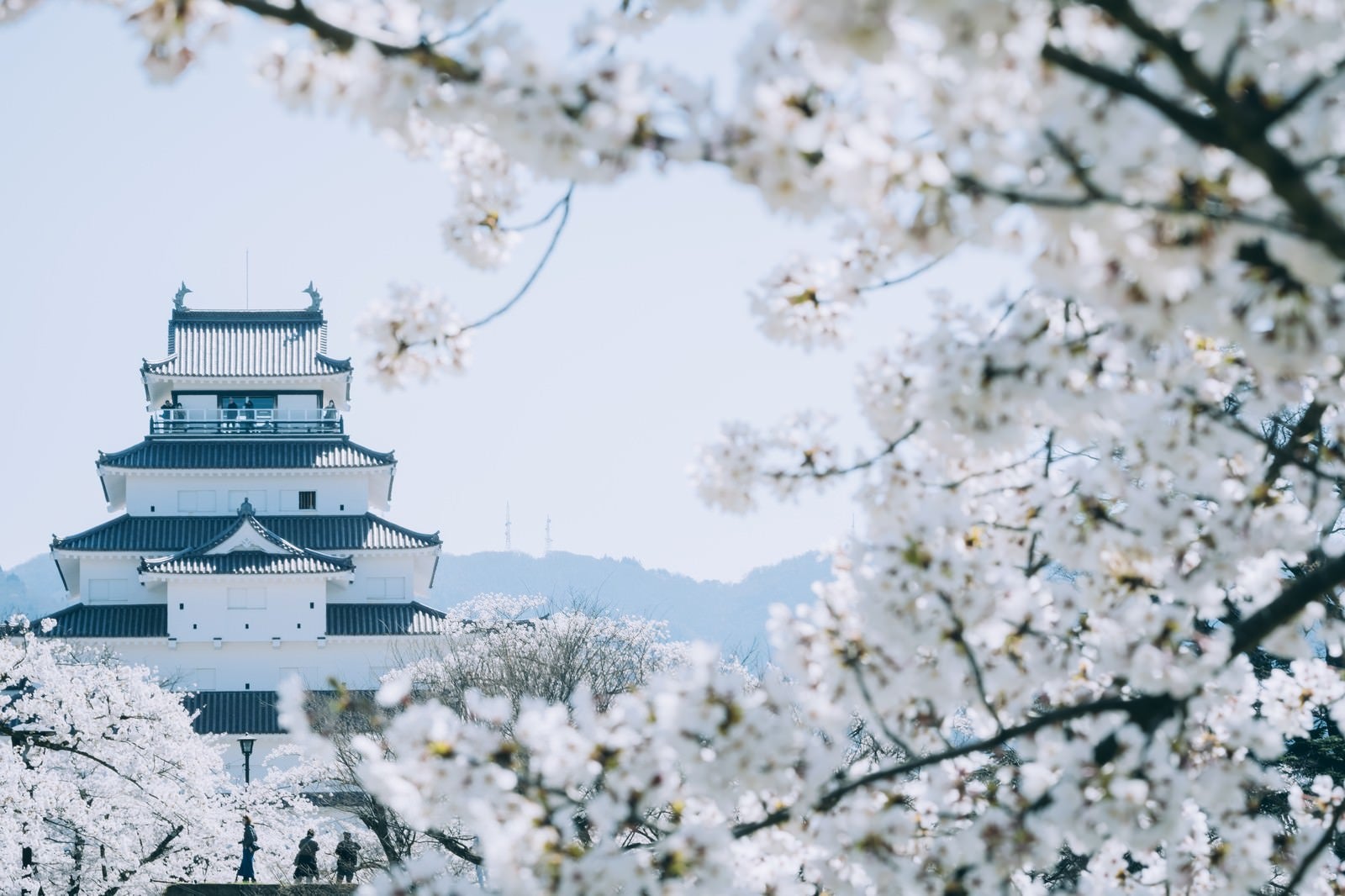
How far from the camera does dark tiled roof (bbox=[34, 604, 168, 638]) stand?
1377 inches

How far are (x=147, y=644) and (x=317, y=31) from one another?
118ft

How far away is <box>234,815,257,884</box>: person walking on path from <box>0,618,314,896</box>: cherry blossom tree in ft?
0.53

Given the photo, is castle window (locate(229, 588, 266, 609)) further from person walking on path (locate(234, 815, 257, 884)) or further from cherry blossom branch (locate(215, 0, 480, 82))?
cherry blossom branch (locate(215, 0, 480, 82))

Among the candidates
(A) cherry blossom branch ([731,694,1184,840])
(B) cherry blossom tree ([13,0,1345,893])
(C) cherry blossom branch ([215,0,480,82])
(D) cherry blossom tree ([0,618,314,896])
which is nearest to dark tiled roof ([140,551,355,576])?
(D) cherry blossom tree ([0,618,314,896])

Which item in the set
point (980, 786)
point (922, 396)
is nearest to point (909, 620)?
point (922, 396)

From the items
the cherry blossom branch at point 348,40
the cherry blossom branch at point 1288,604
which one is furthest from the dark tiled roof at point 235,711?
the cherry blossom branch at point 348,40

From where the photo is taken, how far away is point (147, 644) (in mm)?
35625

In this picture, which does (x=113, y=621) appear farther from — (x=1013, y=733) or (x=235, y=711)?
(x=1013, y=733)

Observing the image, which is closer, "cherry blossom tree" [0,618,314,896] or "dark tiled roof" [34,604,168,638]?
"cherry blossom tree" [0,618,314,896]

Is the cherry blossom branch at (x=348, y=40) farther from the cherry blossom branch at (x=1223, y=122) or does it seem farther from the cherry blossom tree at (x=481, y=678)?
the cherry blossom tree at (x=481, y=678)

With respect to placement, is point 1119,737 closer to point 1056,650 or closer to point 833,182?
point 1056,650

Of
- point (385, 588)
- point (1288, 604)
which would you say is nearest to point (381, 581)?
point (385, 588)

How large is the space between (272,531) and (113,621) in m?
4.53

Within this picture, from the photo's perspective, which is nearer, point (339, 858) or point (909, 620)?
point (909, 620)
